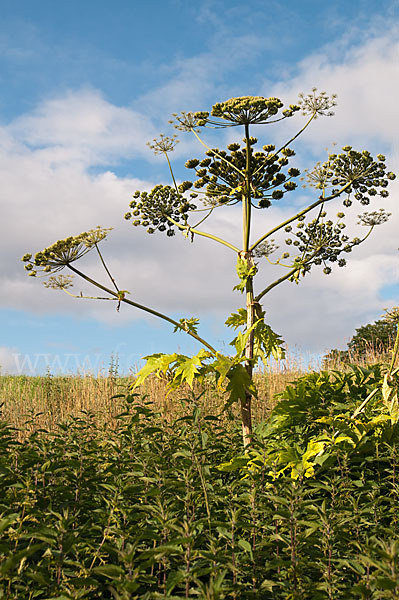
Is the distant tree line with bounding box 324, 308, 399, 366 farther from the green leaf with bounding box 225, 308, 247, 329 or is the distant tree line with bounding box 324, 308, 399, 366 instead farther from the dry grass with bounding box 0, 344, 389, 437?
the green leaf with bounding box 225, 308, 247, 329

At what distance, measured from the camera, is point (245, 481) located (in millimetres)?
2934

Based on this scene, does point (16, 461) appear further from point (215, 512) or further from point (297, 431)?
point (297, 431)

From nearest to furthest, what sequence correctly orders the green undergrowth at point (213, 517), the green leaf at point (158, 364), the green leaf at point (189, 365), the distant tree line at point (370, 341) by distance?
the green undergrowth at point (213, 517) < the green leaf at point (189, 365) < the green leaf at point (158, 364) < the distant tree line at point (370, 341)

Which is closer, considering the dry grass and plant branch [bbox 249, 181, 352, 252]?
plant branch [bbox 249, 181, 352, 252]

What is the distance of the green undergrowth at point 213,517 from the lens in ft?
7.03

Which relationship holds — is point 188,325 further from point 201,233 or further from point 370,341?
point 370,341

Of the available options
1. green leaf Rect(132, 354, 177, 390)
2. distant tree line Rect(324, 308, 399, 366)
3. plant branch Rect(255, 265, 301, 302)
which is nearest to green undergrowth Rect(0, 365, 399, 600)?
green leaf Rect(132, 354, 177, 390)

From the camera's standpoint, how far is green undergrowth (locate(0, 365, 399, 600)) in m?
2.14

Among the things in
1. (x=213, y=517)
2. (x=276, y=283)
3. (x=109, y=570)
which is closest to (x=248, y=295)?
(x=276, y=283)

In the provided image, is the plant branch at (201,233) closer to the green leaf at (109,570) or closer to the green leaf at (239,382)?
the green leaf at (239,382)

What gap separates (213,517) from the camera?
2811 millimetres

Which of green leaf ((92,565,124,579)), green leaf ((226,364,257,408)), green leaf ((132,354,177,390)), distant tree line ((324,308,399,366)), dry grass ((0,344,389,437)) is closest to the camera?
green leaf ((92,565,124,579))

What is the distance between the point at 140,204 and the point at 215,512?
3401mm

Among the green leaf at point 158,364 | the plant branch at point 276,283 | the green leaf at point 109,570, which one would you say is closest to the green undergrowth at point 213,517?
the green leaf at point 109,570
